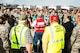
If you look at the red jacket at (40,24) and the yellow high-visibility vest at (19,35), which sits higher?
the yellow high-visibility vest at (19,35)

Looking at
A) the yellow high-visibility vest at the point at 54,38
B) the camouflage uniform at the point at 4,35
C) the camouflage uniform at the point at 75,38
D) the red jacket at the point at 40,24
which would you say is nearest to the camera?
the yellow high-visibility vest at the point at 54,38

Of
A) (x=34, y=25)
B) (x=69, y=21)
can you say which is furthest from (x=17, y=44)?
(x=34, y=25)

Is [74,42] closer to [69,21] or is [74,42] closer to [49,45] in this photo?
[49,45]

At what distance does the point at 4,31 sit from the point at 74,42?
222 centimetres

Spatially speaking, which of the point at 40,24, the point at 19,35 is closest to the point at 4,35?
the point at 19,35

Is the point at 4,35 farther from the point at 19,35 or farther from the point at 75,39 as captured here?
the point at 75,39

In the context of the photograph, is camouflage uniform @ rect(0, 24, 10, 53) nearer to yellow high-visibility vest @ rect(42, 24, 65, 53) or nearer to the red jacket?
yellow high-visibility vest @ rect(42, 24, 65, 53)

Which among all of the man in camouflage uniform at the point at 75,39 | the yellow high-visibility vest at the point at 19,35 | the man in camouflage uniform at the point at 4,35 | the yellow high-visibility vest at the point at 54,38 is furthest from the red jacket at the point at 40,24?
the yellow high-visibility vest at the point at 54,38

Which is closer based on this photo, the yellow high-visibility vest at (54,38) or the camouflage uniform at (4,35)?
the yellow high-visibility vest at (54,38)

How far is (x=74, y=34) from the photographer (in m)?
7.40

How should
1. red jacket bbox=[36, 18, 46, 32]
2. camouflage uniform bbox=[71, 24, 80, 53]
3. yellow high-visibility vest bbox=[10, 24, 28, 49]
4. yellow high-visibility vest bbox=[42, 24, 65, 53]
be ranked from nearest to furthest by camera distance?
yellow high-visibility vest bbox=[42, 24, 65, 53] → yellow high-visibility vest bbox=[10, 24, 28, 49] → camouflage uniform bbox=[71, 24, 80, 53] → red jacket bbox=[36, 18, 46, 32]

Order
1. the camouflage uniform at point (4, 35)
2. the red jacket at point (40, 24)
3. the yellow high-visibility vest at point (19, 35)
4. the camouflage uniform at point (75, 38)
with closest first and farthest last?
1. the yellow high-visibility vest at point (19, 35)
2. the camouflage uniform at point (75, 38)
3. the camouflage uniform at point (4, 35)
4. the red jacket at point (40, 24)

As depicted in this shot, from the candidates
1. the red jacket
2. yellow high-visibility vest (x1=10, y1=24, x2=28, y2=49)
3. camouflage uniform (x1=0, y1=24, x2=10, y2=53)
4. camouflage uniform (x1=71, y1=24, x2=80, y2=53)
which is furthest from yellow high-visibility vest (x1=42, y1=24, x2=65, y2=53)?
the red jacket

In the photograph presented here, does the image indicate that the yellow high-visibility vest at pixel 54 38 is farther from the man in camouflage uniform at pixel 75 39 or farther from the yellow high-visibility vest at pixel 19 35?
the man in camouflage uniform at pixel 75 39
